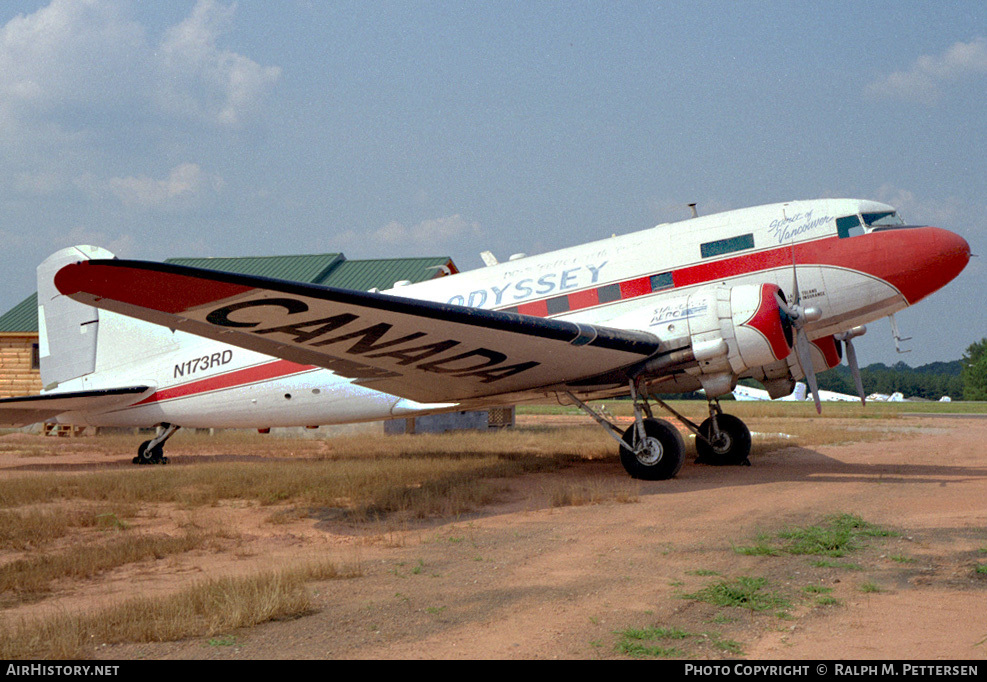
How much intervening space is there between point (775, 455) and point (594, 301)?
5820 mm

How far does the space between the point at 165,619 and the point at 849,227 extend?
11185 millimetres

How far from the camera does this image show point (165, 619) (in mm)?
4730

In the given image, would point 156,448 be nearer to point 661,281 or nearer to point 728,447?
point 661,281

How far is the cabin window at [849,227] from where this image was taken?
38.4ft

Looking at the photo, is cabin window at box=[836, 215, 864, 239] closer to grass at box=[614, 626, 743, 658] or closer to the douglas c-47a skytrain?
the douglas c-47a skytrain

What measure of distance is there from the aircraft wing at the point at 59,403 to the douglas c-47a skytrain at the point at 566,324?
0.13 ft

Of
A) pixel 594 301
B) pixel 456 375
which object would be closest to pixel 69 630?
pixel 456 375

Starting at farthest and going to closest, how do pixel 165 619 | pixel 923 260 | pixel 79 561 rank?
pixel 923 260 → pixel 79 561 → pixel 165 619

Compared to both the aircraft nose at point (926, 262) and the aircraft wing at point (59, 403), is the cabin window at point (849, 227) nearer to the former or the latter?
the aircraft nose at point (926, 262)

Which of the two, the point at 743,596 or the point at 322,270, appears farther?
the point at 322,270

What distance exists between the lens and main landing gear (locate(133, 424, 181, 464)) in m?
15.9

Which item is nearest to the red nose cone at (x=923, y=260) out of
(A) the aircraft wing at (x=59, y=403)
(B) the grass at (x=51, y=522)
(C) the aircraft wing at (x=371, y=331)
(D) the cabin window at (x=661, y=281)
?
(D) the cabin window at (x=661, y=281)

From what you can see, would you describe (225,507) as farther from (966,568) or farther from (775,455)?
(775,455)

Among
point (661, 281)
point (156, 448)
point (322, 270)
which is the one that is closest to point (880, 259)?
point (661, 281)
